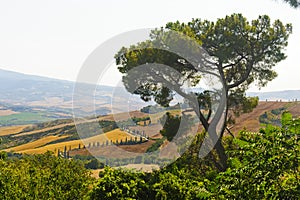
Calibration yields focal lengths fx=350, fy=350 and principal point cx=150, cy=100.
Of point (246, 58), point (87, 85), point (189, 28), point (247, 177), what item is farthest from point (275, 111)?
point (247, 177)

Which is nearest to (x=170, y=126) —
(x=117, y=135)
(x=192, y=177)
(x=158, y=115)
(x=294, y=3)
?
(x=158, y=115)

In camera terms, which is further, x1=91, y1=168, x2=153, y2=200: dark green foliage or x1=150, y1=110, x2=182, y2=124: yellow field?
x1=150, y1=110, x2=182, y2=124: yellow field

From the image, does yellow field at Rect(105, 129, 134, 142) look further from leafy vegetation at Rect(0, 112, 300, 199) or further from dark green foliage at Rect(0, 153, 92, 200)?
dark green foliage at Rect(0, 153, 92, 200)

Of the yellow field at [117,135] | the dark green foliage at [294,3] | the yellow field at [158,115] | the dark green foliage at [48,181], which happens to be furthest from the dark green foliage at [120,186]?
the dark green foliage at [294,3]

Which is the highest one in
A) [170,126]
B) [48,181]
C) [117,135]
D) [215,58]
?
[215,58]

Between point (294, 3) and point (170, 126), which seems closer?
point (294, 3)

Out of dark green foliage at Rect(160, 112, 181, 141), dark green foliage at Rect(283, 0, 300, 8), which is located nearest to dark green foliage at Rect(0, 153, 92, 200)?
dark green foliage at Rect(160, 112, 181, 141)

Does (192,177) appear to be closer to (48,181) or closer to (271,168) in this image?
(48,181)

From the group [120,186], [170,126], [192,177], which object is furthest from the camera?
[170,126]

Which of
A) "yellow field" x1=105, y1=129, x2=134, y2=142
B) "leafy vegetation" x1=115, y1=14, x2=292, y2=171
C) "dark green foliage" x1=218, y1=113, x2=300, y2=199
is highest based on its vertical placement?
"leafy vegetation" x1=115, y1=14, x2=292, y2=171

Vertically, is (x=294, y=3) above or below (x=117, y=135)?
above

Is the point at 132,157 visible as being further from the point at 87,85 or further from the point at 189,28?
the point at 189,28

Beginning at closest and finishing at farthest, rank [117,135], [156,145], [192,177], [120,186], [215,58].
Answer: [120,186]
[192,177]
[117,135]
[156,145]
[215,58]

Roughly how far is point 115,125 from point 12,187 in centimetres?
340
